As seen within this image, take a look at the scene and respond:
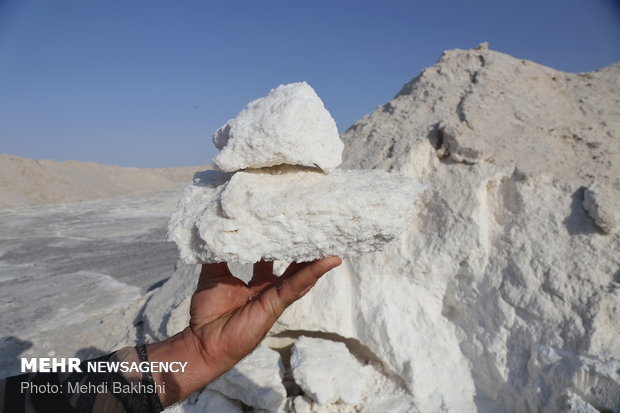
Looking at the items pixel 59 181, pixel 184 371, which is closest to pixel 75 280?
pixel 184 371

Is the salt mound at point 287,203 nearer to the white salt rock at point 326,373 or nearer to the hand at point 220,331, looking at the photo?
the hand at point 220,331

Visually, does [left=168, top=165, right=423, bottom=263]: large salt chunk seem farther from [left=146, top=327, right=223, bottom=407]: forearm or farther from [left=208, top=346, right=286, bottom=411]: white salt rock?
[left=208, top=346, right=286, bottom=411]: white salt rock

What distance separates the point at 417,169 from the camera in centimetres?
329

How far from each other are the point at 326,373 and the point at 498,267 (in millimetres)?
1425

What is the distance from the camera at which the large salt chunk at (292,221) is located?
1.82 m

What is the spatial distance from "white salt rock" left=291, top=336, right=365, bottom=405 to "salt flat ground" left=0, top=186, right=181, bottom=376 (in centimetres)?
198

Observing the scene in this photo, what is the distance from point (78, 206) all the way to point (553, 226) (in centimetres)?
1927

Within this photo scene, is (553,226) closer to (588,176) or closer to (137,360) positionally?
(588,176)

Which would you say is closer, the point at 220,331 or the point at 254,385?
the point at 220,331

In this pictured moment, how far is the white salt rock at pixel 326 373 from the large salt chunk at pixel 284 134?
1514 millimetres

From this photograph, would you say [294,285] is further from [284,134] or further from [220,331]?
[284,134]

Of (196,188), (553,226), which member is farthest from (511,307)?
(196,188)

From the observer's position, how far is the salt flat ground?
433cm

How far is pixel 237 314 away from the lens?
1.88 m
